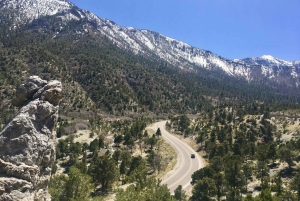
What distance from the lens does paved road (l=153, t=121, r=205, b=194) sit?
7044 centimetres

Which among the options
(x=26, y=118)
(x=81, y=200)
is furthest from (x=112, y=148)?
(x=26, y=118)

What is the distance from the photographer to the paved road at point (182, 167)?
231 feet

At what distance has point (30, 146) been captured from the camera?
49.2ft

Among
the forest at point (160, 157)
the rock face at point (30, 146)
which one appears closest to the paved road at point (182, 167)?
the forest at point (160, 157)

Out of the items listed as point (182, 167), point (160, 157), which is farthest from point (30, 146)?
point (160, 157)

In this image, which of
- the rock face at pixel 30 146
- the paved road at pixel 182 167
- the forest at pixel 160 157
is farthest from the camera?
the paved road at pixel 182 167

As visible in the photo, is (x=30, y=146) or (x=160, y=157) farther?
(x=160, y=157)

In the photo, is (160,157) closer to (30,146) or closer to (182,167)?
(182,167)

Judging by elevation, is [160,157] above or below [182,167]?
above

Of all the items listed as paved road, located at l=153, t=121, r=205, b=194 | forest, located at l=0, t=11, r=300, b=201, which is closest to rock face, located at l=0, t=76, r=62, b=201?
forest, located at l=0, t=11, r=300, b=201

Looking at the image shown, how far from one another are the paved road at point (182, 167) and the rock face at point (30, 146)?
5221 cm

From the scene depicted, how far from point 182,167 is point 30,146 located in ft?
249

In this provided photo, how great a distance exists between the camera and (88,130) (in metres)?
137

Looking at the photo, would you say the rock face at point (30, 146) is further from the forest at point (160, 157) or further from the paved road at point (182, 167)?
the paved road at point (182, 167)
